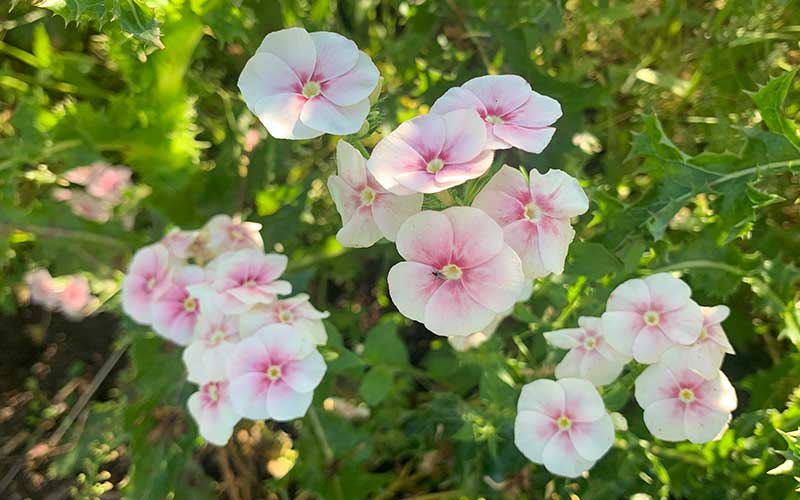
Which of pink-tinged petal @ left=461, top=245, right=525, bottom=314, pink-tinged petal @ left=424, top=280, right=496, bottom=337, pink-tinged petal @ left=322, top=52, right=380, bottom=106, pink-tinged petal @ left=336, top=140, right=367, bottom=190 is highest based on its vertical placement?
pink-tinged petal @ left=322, top=52, right=380, bottom=106

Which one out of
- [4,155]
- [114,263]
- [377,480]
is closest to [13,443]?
[114,263]

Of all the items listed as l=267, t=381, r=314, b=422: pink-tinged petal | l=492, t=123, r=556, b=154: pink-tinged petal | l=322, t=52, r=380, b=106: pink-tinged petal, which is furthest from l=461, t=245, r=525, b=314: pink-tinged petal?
l=267, t=381, r=314, b=422: pink-tinged petal

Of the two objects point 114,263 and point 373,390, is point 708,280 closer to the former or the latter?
point 373,390

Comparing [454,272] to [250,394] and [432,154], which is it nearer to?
[432,154]

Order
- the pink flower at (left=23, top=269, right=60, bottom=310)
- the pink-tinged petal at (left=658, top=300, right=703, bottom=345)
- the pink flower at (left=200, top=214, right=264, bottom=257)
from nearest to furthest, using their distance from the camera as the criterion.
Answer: the pink-tinged petal at (left=658, top=300, right=703, bottom=345) → the pink flower at (left=200, top=214, right=264, bottom=257) → the pink flower at (left=23, top=269, right=60, bottom=310)

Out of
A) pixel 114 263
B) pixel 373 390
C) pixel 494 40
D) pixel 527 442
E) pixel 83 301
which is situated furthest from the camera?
pixel 83 301

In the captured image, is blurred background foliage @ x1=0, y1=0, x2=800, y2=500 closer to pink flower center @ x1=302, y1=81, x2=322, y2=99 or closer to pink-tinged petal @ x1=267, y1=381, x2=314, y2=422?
pink-tinged petal @ x1=267, y1=381, x2=314, y2=422
